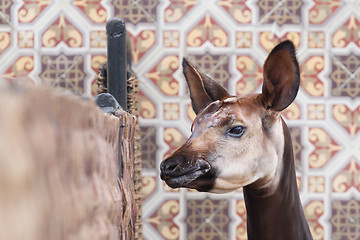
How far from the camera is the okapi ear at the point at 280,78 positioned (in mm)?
730

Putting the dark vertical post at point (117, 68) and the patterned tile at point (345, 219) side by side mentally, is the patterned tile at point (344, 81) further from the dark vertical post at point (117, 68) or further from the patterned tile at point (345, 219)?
the dark vertical post at point (117, 68)

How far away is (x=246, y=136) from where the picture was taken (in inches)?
28.4

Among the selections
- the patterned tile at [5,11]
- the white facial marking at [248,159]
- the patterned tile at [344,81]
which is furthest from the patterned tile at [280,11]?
the patterned tile at [5,11]

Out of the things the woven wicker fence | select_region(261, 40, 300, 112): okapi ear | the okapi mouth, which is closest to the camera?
the woven wicker fence

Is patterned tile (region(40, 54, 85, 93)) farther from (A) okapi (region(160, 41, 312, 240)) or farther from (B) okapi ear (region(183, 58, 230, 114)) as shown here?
(A) okapi (region(160, 41, 312, 240))

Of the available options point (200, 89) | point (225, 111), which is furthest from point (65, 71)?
point (225, 111)

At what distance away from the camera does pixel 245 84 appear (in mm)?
1276

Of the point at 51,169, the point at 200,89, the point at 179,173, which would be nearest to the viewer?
the point at 51,169

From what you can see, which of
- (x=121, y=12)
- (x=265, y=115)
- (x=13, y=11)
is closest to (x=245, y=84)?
(x=121, y=12)

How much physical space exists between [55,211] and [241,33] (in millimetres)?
1142

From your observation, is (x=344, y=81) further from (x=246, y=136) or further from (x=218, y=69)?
(x=246, y=136)

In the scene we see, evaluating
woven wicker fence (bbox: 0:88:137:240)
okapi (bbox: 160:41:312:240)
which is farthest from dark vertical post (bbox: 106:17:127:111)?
woven wicker fence (bbox: 0:88:137:240)

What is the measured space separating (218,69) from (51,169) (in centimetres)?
111

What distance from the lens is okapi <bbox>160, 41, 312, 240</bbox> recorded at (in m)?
0.69
